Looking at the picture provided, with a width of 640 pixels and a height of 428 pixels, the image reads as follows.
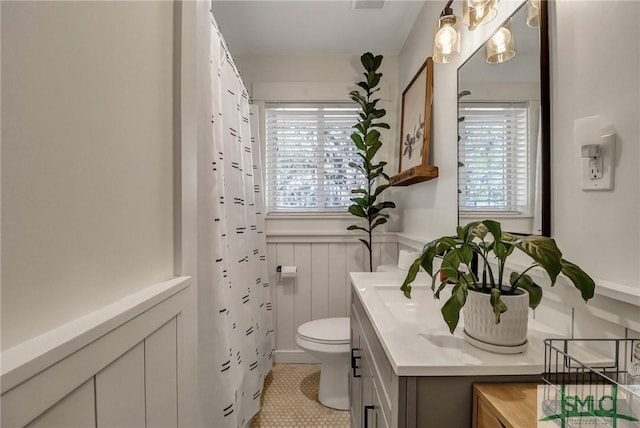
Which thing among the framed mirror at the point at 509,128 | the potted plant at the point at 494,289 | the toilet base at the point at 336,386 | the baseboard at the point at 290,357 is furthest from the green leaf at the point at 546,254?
the baseboard at the point at 290,357

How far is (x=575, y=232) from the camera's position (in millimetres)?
801

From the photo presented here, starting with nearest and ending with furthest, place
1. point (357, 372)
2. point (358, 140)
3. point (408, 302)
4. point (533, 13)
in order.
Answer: point (533, 13) < point (408, 302) < point (357, 372) < point (358, 140)

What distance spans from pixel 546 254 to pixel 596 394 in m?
0.24

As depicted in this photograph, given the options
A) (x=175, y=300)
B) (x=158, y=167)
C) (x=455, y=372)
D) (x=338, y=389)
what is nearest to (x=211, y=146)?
(x=158, y=167)

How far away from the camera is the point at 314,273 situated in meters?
2.42

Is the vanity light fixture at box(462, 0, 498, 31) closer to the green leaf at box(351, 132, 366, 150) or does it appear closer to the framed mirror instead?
the framed mirror

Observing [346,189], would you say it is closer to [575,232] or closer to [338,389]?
[338,389]

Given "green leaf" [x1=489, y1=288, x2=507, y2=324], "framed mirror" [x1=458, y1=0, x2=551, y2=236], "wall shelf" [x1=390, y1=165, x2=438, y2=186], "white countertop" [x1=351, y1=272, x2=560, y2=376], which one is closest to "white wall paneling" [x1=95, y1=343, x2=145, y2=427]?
"white countertop" [x1=351, y1=272, x2=560, y2=376]

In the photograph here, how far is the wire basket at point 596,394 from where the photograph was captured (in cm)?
48

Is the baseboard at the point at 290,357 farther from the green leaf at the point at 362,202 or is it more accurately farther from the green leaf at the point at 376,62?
the green leaf at the point at 376,62

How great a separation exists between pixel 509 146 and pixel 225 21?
1.90 metres

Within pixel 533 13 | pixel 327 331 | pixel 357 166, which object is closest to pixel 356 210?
pixel 357 166

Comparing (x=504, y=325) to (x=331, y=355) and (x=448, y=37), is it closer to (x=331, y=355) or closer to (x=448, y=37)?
(x=448, y=37)

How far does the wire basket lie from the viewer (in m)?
0.48
